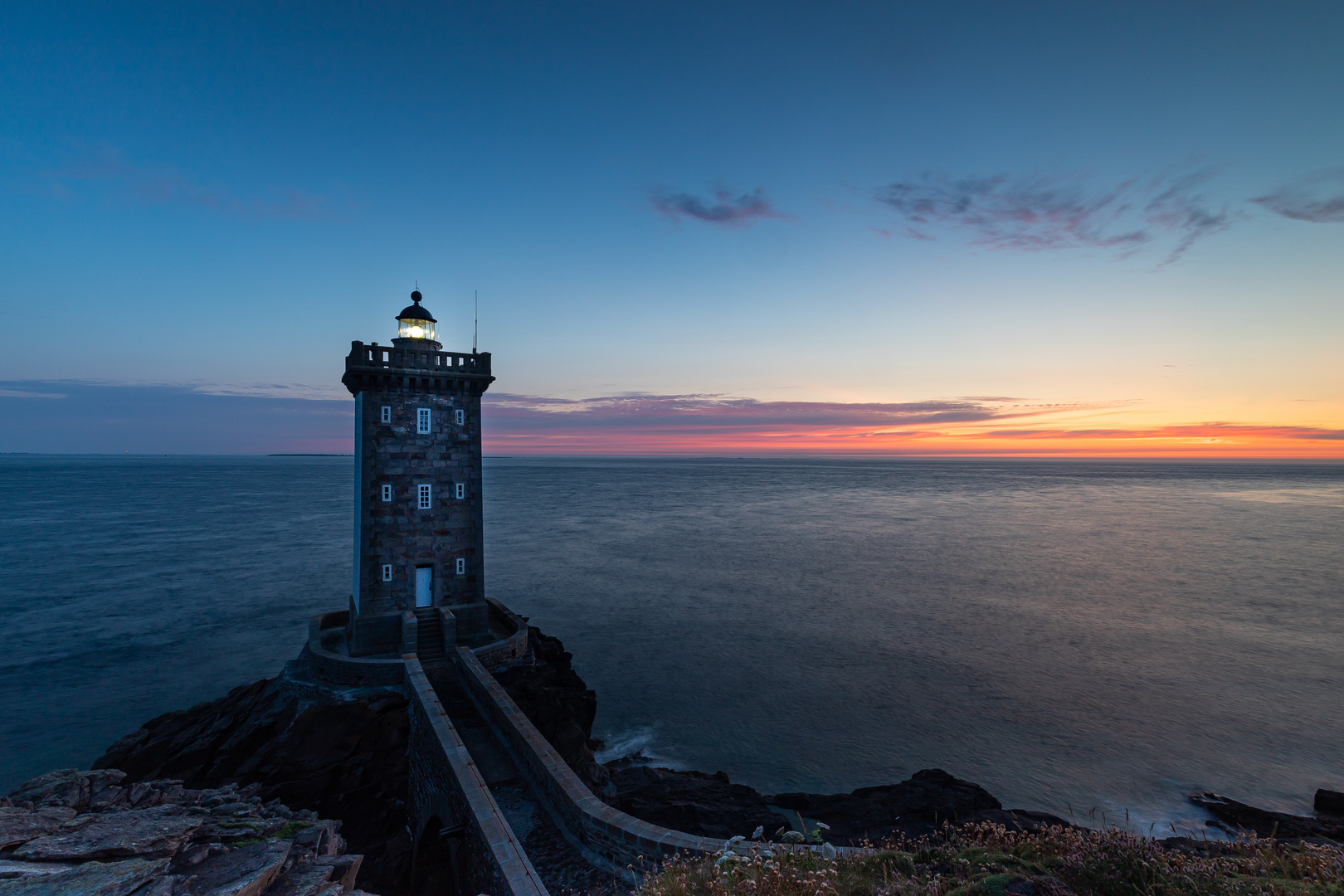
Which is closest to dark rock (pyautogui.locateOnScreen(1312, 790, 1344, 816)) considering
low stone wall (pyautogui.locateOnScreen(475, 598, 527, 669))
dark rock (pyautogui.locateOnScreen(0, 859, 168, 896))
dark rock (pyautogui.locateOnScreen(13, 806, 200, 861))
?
low stone wall (pyautogui.locateOnScreen(475, 598, 527, 669))

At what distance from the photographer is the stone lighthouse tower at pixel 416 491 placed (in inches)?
776

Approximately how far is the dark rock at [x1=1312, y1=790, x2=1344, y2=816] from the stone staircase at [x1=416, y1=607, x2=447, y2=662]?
86.5 feet

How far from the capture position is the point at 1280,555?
49.1 metres

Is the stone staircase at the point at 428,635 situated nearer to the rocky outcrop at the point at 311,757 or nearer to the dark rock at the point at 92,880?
the rocky outcrop at the point at 311,757

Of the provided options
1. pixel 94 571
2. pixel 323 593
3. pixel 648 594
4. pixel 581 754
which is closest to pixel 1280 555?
pixel 648 594

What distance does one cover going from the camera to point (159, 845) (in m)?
9.55

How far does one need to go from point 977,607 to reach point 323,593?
4341cm

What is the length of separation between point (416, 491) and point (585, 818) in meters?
13.2

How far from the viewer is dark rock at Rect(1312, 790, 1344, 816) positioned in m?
16.0

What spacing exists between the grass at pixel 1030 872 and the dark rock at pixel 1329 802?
14260 mm

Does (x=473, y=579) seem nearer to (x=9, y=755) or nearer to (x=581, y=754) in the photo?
(x=581, y=754)

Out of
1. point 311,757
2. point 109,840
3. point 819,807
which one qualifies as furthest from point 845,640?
point 109,840

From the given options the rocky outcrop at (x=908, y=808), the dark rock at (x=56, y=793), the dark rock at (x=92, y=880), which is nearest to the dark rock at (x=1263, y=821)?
the rocky outcrop at (x=908, y=808)

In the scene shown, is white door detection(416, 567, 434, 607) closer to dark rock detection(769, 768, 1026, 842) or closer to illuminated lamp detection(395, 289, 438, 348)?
illuminated lamp detection(395, 289, 438, 348)
